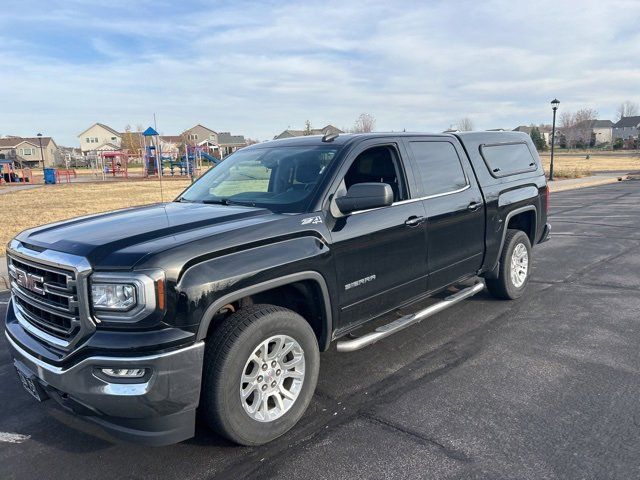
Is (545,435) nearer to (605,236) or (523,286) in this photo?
(523,286)

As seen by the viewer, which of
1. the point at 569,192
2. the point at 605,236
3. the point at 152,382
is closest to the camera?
the point at 152,382

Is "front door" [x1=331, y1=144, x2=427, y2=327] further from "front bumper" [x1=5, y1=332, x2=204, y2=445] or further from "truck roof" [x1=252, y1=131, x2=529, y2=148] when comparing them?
"front bumper" [x1=5, y1=332, x2=204, y2=445]

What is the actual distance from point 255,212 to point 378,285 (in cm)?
114

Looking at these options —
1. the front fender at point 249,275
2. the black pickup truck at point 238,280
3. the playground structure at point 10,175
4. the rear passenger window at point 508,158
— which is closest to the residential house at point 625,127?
the playground structure at point 10,175

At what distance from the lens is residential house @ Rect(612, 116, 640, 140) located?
11994 centimetres

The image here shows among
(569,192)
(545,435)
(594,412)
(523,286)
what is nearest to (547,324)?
(523,286)

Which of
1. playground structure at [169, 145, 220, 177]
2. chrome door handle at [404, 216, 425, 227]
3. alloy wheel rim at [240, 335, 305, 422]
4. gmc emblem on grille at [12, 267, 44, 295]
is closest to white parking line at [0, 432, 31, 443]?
gmc emblem on grille at [12, 267, 44, 295]

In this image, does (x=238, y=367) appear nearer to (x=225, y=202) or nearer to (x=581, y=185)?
(x=225, y=202)

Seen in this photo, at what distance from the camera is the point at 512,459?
3008mm

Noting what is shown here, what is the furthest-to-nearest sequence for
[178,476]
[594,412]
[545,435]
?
[594,412], [545,435], [178,476]

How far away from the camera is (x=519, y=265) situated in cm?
614

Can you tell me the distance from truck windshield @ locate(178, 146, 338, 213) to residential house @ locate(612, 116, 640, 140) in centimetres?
13667

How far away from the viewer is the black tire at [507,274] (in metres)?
5.79

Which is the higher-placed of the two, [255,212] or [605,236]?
[255,212]
